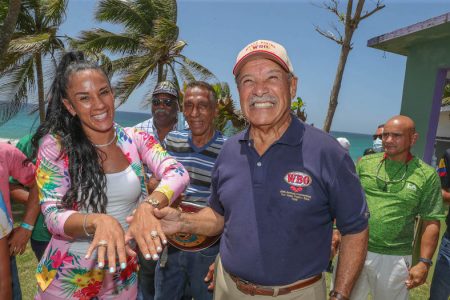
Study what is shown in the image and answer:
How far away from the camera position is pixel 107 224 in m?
1.56

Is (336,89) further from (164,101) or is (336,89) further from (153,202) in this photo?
(153,202)

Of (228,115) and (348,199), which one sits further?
(228,115)

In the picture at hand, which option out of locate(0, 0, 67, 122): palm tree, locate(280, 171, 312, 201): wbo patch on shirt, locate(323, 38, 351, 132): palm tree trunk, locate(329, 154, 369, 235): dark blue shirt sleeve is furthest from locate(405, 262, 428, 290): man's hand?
locate(0, 0, 67, 122): palm tree

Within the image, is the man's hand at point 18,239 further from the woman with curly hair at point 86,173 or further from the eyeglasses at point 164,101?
the eyeglasses at point 164,101

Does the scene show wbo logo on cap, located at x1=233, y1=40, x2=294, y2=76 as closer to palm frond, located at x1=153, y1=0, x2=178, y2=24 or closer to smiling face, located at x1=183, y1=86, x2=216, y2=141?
smiling face, located at x1=183, y1=86, x2=216, y2=141

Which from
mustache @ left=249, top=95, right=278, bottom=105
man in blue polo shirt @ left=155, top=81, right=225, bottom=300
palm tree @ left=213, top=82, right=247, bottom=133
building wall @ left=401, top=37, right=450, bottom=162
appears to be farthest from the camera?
palm tree @ left=213, top=82, right=247, bottom=133

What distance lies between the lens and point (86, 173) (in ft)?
6.80

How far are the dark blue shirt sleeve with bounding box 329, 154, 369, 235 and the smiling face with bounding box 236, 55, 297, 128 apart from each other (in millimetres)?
503

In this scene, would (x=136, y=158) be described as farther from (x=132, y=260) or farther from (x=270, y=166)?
(x=270, y=166)

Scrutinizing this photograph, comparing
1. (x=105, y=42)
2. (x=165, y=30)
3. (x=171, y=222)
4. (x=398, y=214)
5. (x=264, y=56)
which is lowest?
(x=398, y=214)

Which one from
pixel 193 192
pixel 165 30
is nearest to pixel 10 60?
pixel 165 30

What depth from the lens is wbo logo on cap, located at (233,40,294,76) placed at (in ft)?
7.09

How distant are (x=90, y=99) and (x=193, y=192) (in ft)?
4.62

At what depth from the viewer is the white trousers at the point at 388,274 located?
140 inches
